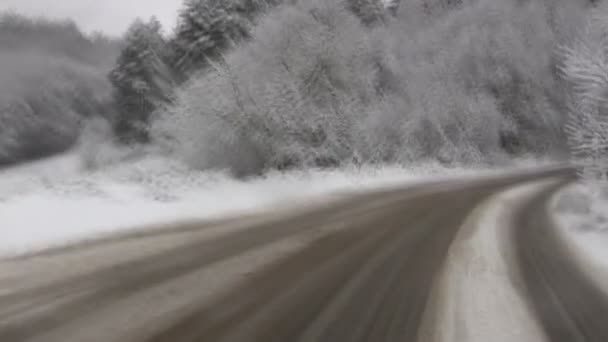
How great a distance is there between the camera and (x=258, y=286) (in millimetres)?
5117

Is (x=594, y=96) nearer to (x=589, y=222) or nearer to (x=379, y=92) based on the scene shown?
(x=589, y=222)

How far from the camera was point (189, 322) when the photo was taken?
4043 mm

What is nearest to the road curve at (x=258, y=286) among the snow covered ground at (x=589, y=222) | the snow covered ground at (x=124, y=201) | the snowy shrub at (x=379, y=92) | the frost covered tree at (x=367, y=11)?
the snow covered ground at (x=589, y=222)

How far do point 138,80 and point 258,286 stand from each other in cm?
3846

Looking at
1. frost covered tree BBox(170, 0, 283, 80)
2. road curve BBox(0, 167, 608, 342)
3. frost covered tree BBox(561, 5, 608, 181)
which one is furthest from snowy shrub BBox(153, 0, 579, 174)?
road curve BBox(0, 167, 608, 342)

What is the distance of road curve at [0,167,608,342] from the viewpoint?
3955mm

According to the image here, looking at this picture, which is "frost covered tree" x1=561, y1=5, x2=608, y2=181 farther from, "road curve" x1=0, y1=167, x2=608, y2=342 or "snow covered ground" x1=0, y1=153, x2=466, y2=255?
"snow covered ground" x1=0, y1=153, x2=466, y2=255

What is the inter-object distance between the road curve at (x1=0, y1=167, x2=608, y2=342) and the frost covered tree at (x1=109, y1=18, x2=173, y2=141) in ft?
112

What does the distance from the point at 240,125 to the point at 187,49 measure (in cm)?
2495

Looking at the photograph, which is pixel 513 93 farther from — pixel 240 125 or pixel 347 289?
pixel 347 289

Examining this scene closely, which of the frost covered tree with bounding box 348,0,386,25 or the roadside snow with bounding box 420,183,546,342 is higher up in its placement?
the frost covered tree with bounding box 348,0,386,25

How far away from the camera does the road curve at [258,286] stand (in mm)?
3955

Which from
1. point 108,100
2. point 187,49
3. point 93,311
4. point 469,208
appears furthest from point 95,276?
point 108,100

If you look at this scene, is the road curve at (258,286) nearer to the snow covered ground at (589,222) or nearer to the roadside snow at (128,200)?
the snow covered ground at (589,222)
